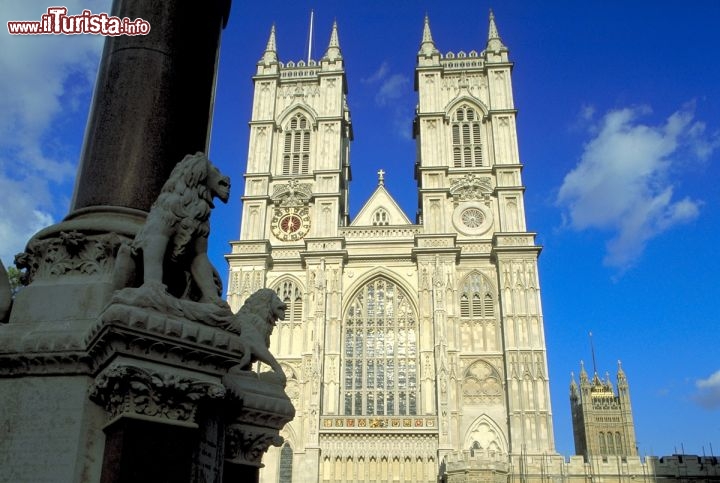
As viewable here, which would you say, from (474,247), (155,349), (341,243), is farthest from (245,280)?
(155,349)

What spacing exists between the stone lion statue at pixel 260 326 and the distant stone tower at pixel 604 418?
77.4m

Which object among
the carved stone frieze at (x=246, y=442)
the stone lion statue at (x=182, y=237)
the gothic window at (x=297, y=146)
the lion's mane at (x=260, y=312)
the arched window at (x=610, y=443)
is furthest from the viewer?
the arched window at (x=610, y=443)

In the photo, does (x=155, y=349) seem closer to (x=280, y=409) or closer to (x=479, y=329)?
(x=280, y=409)

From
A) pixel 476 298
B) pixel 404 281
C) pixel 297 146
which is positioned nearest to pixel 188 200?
pixel 476 298

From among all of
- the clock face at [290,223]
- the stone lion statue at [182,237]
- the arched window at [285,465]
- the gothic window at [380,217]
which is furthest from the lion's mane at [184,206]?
the gothic window at [380,217]

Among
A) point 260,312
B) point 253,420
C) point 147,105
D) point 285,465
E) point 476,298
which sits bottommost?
point 253,420

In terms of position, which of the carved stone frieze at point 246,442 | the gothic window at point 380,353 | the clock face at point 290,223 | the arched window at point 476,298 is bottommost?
the carved stone frieze at point 246,442

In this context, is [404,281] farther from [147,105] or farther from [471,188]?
[147,105]

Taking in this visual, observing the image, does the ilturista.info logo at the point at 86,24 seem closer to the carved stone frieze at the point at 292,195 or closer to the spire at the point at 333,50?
the carved stone frieze at the point at 292,195

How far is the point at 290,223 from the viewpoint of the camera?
114ft

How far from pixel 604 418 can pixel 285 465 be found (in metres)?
58.9

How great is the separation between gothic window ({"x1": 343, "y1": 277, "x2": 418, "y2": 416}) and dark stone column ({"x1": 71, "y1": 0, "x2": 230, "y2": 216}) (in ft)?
88.5

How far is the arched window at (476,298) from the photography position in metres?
31.7

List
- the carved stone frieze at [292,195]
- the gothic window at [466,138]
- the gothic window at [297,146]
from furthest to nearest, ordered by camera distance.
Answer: the gothic window at [297,146] → the gothic window at [466,138] → the carved stone frieze at [292,195]
